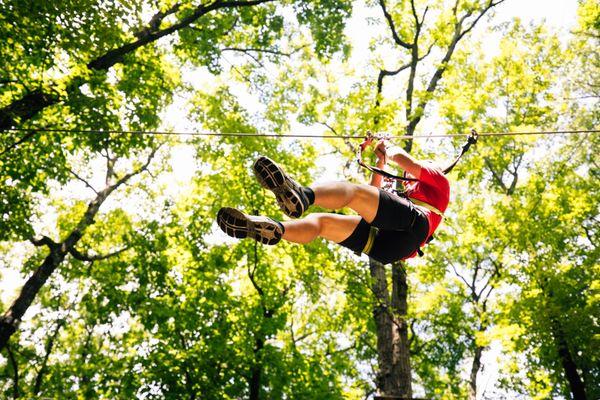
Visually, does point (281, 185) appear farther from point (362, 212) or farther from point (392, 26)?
point (392, 26)

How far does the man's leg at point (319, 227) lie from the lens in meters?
3.34

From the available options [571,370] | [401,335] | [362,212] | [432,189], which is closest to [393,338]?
[401,335]

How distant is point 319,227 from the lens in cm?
352

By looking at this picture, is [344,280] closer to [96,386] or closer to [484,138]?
[484,138]

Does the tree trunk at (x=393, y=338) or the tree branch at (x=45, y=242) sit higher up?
the tree branch at (x=45, y=242)

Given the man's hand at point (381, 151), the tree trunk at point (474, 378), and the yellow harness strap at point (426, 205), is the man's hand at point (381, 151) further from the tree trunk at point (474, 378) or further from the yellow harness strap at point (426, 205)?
the tree trunk at point (474, 378)

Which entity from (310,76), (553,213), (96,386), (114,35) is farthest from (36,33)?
(553,213)

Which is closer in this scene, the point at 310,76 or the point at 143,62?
the point at 143,62

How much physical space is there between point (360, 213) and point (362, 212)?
3cm

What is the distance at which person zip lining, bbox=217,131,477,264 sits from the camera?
308cm

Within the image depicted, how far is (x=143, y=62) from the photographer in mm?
8961

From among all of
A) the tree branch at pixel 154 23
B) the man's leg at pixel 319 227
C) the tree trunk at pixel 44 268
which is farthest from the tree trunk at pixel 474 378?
the tree branch at pixel 154 23

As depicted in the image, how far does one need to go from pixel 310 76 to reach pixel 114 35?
28.2ft

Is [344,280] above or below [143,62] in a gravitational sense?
below
